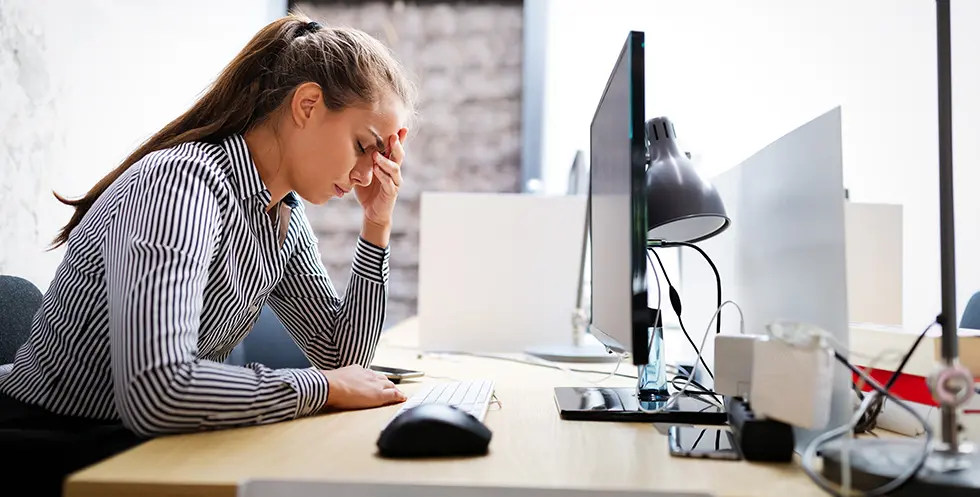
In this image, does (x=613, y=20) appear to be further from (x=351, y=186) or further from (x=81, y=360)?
(x=81, y=360)

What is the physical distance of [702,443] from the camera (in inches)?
29.2

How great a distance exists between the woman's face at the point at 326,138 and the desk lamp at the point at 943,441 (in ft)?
2.44

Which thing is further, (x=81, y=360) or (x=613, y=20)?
(x=613, y=20)

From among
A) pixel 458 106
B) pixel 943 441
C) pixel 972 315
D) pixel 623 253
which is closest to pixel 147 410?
pixel 623 253

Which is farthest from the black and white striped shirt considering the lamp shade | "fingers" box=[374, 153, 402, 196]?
the lamp shade

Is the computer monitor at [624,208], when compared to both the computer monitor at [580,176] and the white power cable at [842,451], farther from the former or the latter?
the computer monitor at [580,176]

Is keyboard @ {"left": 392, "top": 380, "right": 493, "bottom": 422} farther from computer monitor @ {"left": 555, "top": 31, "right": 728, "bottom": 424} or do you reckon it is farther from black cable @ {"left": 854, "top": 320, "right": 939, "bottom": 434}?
black cable @ {"left": 854, "top": 320, "right": 939, "bottom": 434}

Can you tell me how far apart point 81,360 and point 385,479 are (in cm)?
57

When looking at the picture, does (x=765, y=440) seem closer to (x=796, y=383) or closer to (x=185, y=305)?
(x=796, y=383)

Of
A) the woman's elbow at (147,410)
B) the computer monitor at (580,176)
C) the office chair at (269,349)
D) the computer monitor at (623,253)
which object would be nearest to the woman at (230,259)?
the woman's elbow at (147,410)

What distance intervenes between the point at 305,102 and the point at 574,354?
0.86m

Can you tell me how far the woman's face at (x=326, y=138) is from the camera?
1065 millimetres

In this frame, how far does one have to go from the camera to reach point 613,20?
108 inches

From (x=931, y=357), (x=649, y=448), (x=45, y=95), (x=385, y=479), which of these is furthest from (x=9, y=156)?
(x=931, y=357)
